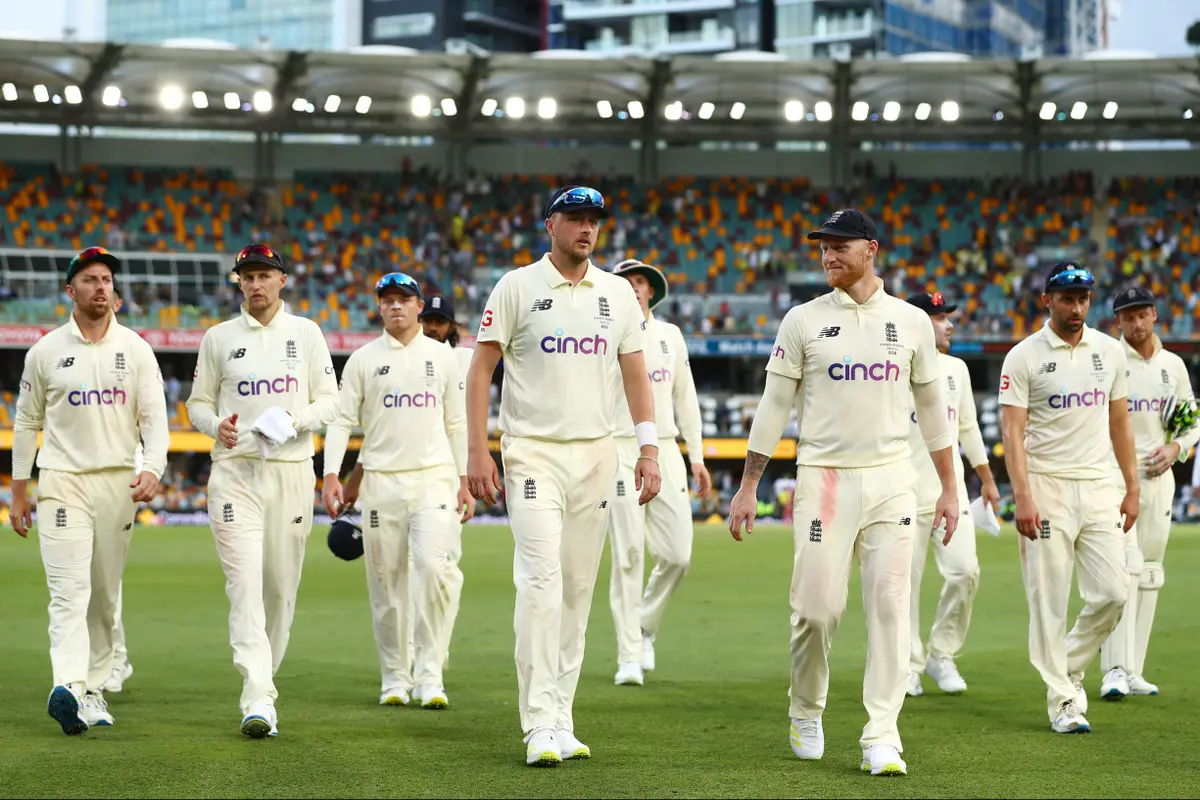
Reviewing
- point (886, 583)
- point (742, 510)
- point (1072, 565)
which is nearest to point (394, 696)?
point (742, 510)

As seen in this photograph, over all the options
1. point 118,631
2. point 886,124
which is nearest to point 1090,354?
point 118,631

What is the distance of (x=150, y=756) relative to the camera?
7.26m

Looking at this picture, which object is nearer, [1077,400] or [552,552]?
[552,552]

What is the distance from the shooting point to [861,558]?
286 inches

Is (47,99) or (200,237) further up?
(47,99)

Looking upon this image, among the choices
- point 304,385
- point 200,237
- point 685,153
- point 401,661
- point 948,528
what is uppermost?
point 685,153

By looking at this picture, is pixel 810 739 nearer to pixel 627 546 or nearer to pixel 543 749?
pixel 543 749

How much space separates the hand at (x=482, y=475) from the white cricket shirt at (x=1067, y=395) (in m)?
3.04

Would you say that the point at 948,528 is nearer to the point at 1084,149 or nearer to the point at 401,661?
the point at 401,661

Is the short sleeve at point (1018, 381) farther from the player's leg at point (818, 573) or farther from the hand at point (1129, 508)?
the player's leg at point (818, 573)

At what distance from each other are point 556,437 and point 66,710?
2894 mm

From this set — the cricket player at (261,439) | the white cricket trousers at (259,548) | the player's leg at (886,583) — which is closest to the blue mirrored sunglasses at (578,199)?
the player's leg at (886,583)

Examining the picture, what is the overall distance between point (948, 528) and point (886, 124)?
37710 mm

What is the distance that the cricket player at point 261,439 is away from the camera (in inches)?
324
